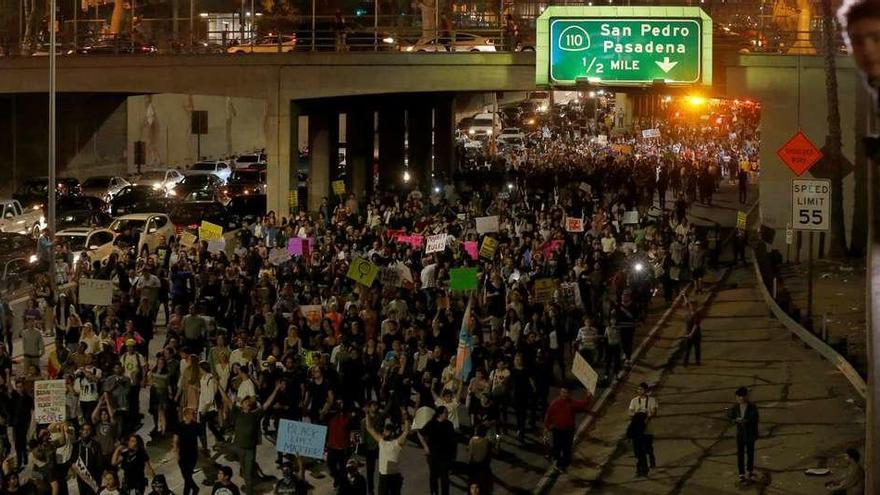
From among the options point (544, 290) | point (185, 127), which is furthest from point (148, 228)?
point (185, 127)

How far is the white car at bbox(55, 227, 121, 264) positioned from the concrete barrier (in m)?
13.9

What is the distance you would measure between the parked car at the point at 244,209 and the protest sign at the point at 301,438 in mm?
25457

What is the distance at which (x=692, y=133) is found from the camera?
78.9 m

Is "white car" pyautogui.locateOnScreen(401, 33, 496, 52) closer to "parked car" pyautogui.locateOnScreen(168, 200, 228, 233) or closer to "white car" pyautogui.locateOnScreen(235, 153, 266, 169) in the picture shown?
"parked car" pyautogui.locateOnScreen(168, 200, 228, 233)

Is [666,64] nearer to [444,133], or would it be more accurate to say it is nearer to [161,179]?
[161,179]

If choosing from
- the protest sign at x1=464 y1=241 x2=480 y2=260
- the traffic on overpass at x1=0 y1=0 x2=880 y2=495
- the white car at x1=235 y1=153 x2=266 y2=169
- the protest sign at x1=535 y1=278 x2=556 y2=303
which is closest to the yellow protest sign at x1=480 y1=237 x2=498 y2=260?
the traffic on overpass at x1=0 y1=0 x2=880 y2=495

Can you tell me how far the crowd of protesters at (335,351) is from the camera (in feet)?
48.4

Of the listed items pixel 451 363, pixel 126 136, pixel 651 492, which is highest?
pixel 126 136

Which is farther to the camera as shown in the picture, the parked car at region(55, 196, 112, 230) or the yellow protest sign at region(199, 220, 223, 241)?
the parked car at region(55, 196, 112, 230)

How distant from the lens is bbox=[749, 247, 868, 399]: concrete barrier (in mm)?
18875

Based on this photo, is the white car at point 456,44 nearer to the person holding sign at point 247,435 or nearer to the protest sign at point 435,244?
the protest sign at point 435,244

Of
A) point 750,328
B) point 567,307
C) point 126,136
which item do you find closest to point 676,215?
point 750,328

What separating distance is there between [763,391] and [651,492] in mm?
5186

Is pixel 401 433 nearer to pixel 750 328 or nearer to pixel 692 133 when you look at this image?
pixel 750 328
